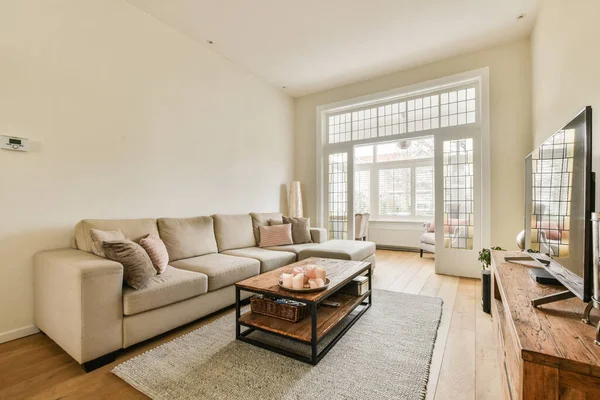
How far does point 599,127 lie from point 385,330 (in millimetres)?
1830

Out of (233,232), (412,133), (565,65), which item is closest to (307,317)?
(233,232)

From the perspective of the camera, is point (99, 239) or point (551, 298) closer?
point (551, 298)

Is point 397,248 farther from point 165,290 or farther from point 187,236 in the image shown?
point 165,290

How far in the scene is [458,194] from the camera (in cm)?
387

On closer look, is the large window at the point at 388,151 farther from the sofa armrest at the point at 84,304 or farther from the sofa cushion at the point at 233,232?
the sofa armrest at the point at 84,304

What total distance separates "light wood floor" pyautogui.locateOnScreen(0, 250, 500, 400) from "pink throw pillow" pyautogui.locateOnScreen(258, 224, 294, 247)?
1310 mm

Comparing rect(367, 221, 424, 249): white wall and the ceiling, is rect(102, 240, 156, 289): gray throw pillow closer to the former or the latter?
the ceiling

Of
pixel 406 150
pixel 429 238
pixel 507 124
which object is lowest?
pixel 429 238

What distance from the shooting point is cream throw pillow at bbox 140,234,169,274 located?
227 centimetres

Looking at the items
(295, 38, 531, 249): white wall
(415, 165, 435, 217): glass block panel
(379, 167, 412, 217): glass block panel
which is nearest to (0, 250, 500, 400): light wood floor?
(295, 38, 531, 249): white wall

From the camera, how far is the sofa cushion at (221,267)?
7.85ft

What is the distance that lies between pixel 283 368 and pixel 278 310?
0.37 metres

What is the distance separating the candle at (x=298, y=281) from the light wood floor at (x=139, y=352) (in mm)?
901

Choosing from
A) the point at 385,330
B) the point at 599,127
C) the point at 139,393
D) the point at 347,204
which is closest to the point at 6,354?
the point at 139,393
